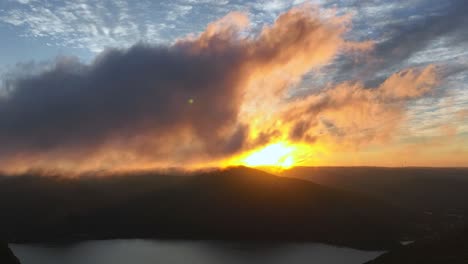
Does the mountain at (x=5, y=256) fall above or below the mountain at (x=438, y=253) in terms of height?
above

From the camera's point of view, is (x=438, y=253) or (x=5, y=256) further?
(x=438, y=253)

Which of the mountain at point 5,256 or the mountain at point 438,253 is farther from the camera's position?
the mountain at point 5,256

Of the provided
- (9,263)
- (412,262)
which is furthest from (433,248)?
(9,263)

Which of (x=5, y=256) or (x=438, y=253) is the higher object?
(x=5, y=256)

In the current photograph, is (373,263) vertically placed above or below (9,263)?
below

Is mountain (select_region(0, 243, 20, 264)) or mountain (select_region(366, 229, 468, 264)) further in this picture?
mountain (select_region(0, 243, 20, 264))

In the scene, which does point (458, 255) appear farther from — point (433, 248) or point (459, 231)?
point (459, 231)

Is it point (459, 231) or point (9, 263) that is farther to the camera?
point (459, 231)

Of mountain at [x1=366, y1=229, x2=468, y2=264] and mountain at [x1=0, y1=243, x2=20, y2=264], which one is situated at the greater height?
mountain at [x1=0, y1=243, x2=20, y2=264]
